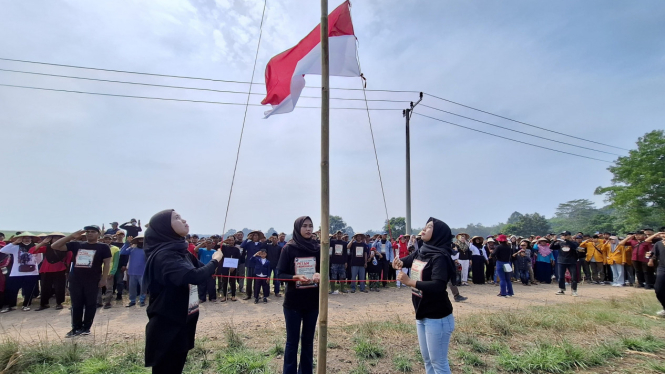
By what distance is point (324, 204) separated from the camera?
3.11 meters

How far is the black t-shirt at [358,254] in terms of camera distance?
11.8 meters

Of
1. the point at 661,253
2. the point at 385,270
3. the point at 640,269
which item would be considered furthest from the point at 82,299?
the point at 640,269

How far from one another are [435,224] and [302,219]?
1573 millimetres

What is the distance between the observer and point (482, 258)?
13758 millimetres

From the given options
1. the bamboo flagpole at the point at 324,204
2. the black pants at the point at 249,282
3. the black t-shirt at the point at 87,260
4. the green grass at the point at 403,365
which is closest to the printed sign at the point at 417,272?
the bamboo flagpole at the point at 324,204

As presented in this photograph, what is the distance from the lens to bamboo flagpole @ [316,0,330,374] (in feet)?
9.89

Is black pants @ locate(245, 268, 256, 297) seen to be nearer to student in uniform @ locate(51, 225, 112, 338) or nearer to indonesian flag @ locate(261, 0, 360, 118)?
student in uniform @ locate(51, 225, 112, 338)

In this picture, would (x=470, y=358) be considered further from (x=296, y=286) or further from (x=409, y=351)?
(x=296, y=286)

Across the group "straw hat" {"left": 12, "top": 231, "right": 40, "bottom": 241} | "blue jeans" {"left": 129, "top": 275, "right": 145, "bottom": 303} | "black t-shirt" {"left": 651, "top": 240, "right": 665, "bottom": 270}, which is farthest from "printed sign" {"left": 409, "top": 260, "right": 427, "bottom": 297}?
"straw hat" {"left": 12, "top": 231, "right": 40, "bottom": 241}

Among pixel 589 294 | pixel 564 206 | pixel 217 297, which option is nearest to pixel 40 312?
pixel 217 297

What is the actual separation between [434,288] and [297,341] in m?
1.65

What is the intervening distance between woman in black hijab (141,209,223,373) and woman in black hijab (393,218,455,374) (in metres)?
2.08

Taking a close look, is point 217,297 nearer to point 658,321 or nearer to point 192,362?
point 192,362

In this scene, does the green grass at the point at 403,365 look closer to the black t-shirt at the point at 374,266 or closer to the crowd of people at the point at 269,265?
the crowd of people at the point at 269,265
